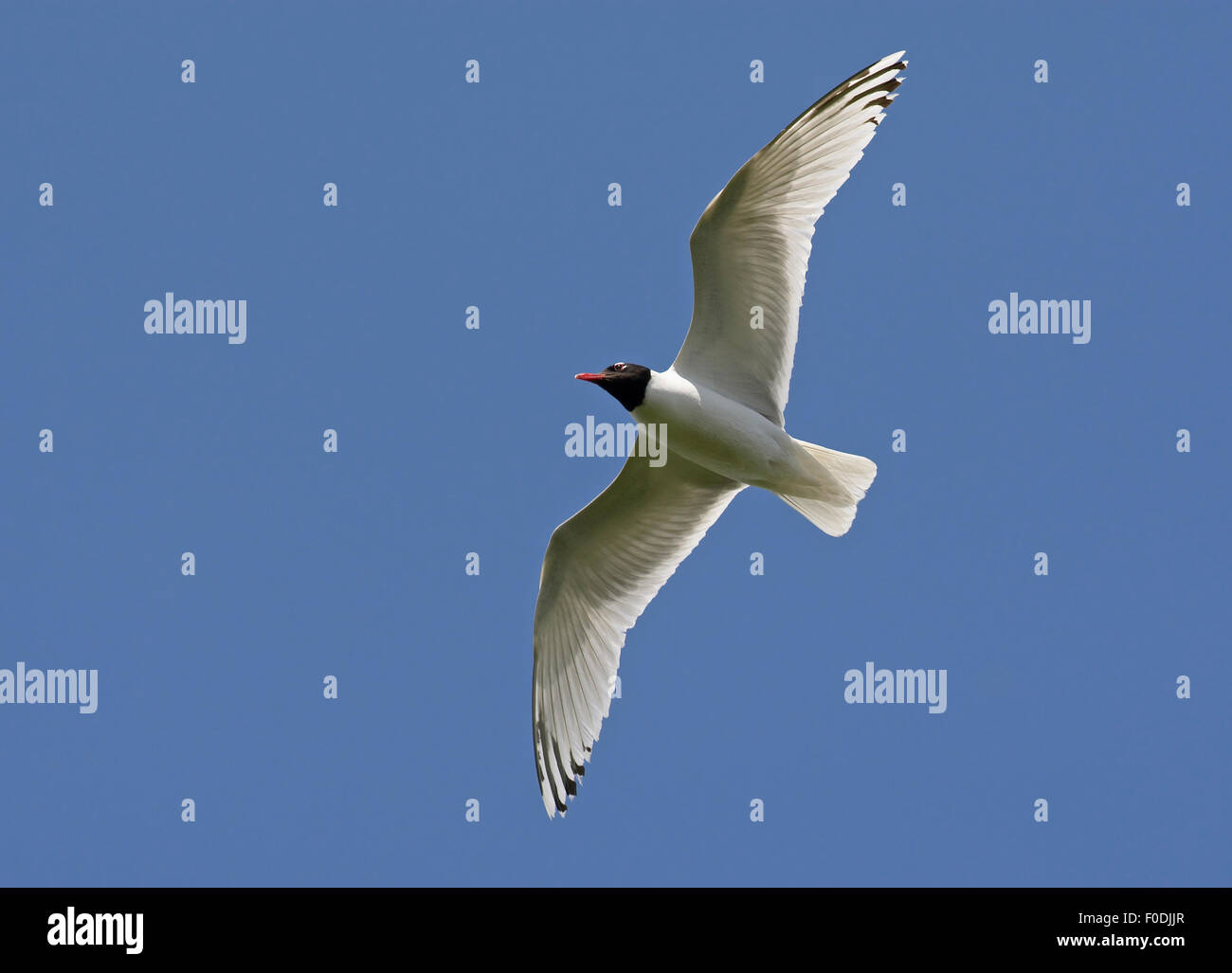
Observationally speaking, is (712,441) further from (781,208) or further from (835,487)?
(781,208)

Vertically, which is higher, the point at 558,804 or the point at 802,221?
the point at 802,221

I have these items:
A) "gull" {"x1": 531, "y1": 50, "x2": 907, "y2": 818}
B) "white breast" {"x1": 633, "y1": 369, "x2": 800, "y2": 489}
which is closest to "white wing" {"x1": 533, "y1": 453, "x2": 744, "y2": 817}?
"gull" {"x1": 531, "y1": 50, "x2": 907, "y2": 818}

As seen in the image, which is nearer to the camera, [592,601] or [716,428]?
[716,428]

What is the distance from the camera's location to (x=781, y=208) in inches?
335

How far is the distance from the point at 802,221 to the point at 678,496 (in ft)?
6.04

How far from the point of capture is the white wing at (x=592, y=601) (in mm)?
9492

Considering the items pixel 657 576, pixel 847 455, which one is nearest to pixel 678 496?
pixel 657 576

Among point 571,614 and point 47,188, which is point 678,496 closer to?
point 571,614

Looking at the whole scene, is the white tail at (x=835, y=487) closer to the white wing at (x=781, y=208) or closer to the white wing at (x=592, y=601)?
the white wing at (x=592, y=601)

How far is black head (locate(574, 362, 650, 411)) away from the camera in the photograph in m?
8.60

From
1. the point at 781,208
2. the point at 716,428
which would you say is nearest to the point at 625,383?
the point at 716,428

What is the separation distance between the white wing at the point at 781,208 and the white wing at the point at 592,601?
1.21 metres

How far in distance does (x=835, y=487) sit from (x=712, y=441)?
735mm
